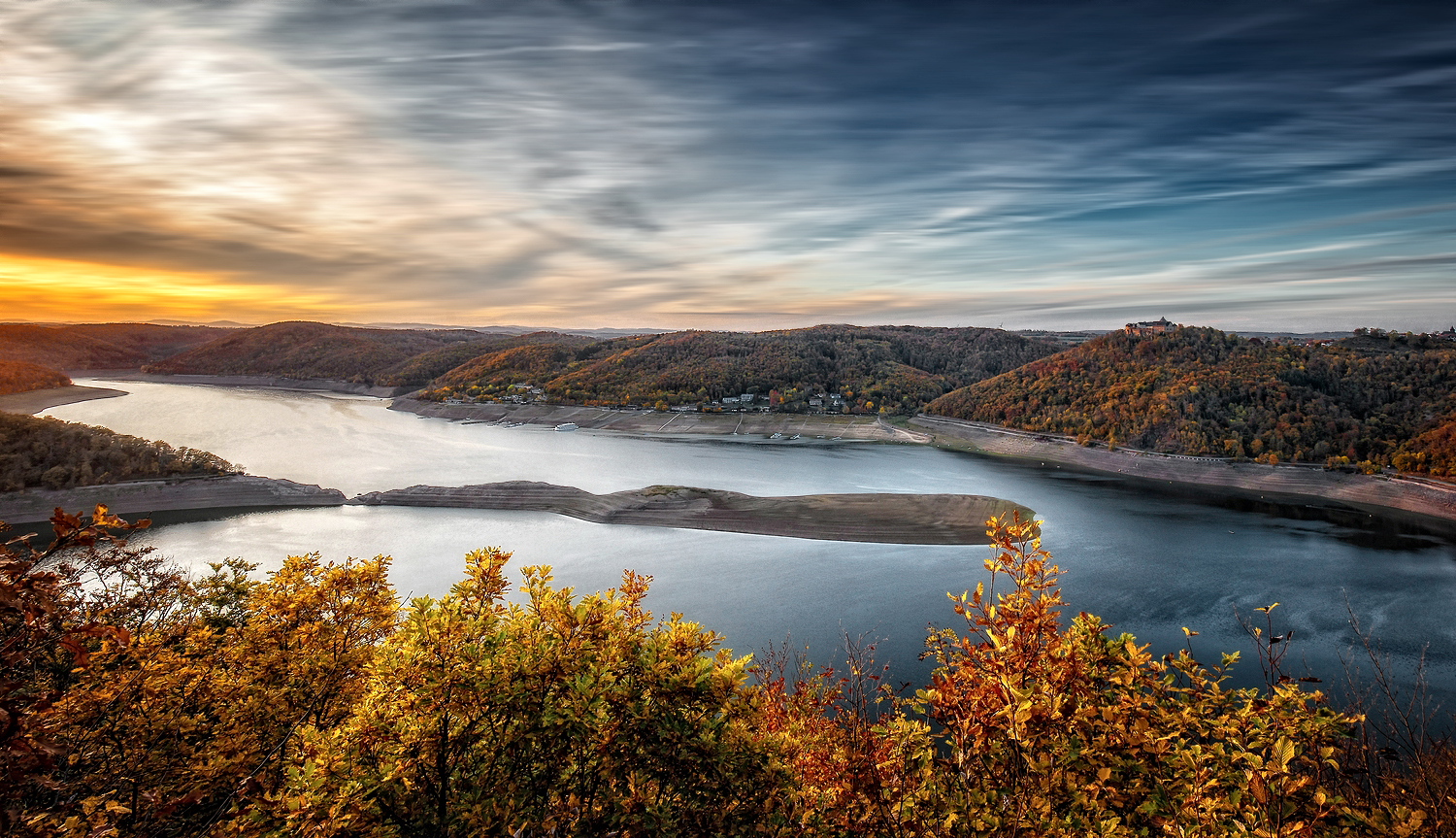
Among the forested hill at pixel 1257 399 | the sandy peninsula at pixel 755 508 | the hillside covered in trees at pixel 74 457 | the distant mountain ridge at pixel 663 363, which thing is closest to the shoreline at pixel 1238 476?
the forested hill at pixel 1257 399

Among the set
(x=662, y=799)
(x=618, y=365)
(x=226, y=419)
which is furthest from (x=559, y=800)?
(x=618, y=365)

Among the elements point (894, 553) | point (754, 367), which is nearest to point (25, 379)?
point (754, 367)

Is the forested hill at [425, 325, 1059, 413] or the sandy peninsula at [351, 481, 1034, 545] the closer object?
the sandy peninsula at [351, 481, 1034, 545]

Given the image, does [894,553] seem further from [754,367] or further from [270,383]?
[270,383]

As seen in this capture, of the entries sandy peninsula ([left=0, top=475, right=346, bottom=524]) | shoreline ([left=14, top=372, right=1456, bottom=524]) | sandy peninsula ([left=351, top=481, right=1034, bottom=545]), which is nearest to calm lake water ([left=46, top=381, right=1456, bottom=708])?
sandy peninsula ([left=351, top=481, right=1034, bottom=545])

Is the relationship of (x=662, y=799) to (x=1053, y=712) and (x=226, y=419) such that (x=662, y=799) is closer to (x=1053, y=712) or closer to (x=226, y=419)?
(x=1053, y=712)

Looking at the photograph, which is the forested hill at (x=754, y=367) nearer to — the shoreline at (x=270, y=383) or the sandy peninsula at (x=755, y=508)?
the shoreline at (x=270, y=383)

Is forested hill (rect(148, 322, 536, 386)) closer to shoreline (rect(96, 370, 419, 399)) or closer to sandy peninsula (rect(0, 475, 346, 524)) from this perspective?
shoreline (rect(96, 370, 419, 399))
